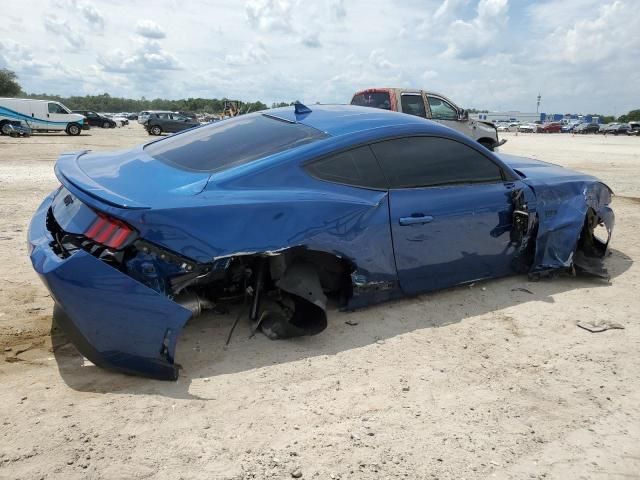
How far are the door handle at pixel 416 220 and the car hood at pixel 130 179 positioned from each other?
4.47 ft

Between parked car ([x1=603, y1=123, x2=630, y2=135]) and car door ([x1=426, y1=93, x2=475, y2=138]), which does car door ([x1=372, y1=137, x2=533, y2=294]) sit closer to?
car door ([x1=426, y1=93, x2=475, y2=138])

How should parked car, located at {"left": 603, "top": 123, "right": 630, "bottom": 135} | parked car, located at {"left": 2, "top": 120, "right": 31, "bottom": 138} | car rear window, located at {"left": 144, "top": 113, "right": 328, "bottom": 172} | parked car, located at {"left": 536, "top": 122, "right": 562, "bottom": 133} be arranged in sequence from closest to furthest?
car rear window, located at {"left": 144, "top": 113, "right": 328, "bottom": 172} < parked car, located at {"left": 2, "top": 120, "right": 31, "bottom": 138} < parked car, located at {"left": 603, "top": 123, "right": 630, "bottom": 135} < parked car, located at {"left": 536, "top": 122, "right": 562, "bottom": 133}

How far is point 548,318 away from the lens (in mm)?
3816

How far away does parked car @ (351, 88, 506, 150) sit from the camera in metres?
10.8

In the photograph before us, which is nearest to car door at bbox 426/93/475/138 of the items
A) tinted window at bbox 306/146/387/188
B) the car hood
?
tinted window at bbox 306/146/387/188

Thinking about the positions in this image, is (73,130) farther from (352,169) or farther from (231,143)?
(352,169)

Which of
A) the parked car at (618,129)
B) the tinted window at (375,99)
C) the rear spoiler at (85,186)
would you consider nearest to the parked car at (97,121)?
the tinted window at (375,99)

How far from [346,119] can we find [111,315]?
6.96ft

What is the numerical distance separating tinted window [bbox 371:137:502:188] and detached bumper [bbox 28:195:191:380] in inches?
70.3

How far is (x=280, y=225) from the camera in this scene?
3.00 meters

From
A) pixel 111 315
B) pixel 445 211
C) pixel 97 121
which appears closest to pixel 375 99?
pixel 445 211

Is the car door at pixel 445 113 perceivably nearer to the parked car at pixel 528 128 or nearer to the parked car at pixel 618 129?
the parked car at pixel 618 129

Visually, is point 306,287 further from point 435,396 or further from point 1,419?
point 1,419

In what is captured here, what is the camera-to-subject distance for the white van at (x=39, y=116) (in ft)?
85.4
